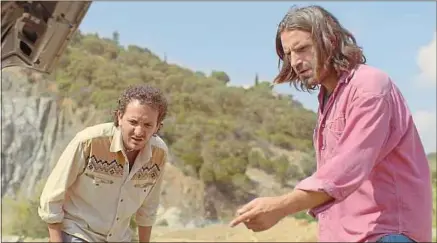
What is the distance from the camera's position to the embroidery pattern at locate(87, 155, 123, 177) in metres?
3.04

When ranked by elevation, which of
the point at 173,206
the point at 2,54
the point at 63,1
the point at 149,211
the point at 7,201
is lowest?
the point at 173,206

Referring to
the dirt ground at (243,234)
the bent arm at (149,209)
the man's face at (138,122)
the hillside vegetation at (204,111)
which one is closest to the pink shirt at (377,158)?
the man's face at (138,122)

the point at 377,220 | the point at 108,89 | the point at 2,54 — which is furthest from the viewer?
the point at 108,89

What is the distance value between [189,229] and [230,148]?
5960 mm

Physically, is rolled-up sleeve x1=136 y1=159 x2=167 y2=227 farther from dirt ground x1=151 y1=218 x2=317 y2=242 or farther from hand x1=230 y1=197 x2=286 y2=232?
dirt ground x1=151 y1=218 x2=317 y2=242

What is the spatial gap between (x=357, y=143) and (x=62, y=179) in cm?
154

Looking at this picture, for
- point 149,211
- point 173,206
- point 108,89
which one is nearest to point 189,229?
point 173,206

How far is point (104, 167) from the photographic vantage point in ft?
10.1

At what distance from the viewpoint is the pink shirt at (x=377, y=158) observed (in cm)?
181

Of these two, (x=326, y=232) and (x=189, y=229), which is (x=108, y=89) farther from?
(x=326, y=232)

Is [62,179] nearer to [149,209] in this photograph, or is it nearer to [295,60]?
[149,209]

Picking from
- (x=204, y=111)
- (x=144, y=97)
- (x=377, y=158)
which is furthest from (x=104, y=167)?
(x=204, y=111)

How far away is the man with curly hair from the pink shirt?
1.15 meters

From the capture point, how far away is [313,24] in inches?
75.0
